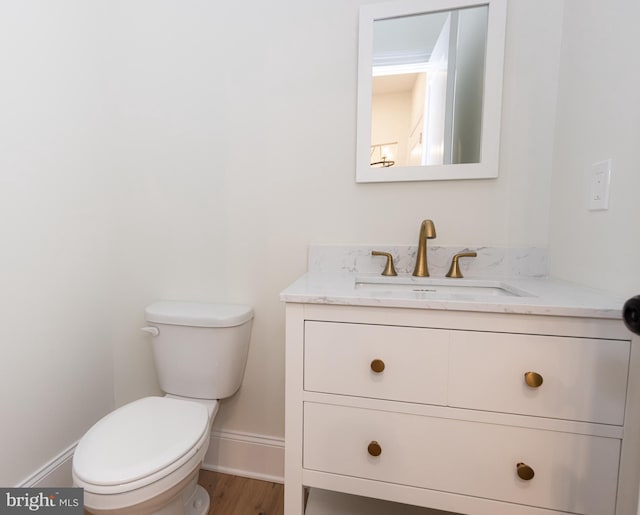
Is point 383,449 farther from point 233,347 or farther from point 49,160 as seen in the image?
point 49,160

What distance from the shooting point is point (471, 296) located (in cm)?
83

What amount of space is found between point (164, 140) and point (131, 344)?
986mm

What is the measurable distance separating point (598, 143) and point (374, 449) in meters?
1.06

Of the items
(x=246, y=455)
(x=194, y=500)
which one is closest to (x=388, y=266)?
(x=246, y=455)

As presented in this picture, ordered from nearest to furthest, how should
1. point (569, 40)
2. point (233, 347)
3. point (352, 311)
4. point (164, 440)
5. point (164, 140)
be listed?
point (352, 311) < point (164, 440) < point (569, 40) < point (233, 347) < point (164, 140)

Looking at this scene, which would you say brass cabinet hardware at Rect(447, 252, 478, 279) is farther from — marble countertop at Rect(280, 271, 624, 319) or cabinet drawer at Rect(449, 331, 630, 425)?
cabinet drawer at Rect(449, 331, 630, 425)

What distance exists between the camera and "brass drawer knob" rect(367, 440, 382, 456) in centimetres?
79

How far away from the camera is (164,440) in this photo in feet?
2.97

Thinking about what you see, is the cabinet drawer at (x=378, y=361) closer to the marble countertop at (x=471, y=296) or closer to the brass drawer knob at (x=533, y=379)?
the marble countertop at (x=471, y=296)

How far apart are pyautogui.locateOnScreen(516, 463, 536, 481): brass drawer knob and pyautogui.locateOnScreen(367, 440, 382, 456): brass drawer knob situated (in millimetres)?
323

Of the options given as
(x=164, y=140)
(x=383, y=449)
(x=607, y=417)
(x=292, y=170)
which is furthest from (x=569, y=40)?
(x=164, y=140)

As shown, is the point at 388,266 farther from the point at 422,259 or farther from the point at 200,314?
the point at 200,314

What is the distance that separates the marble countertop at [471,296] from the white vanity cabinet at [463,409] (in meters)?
0.02
